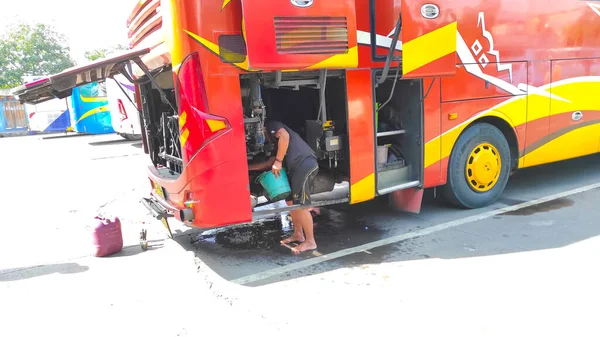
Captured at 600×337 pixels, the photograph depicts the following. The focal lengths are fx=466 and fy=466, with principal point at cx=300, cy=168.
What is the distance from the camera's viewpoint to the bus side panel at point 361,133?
16.3 ft

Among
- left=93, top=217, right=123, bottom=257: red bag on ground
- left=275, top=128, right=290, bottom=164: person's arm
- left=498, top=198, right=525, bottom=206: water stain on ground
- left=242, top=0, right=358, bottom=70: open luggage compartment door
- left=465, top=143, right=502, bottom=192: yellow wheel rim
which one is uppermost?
left=242, top=0, right=358, bottom=70: open luggage compartment door

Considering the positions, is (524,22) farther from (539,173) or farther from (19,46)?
(19,46)

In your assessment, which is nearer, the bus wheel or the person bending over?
the person bending over

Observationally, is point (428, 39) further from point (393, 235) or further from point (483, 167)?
point (393, 235)

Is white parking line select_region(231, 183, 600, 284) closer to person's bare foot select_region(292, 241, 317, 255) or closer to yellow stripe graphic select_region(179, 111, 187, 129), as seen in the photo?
person's bare foot select_region(292, 241, 317, 255)

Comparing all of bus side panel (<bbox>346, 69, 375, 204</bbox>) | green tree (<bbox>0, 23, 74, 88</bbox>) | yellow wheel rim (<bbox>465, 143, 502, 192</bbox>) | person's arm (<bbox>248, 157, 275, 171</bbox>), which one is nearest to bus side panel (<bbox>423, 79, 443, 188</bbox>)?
yellow wheel rim (<bbox>465, 143, 502, 192</bbox>)

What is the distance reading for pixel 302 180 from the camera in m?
4.82

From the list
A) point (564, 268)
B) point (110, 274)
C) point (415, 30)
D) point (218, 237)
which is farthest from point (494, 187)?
point (110, 274)

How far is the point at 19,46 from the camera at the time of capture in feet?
119

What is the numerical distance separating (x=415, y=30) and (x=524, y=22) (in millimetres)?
2264

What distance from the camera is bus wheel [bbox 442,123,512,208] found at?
5930 millimetres

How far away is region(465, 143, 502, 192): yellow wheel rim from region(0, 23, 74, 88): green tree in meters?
37.3

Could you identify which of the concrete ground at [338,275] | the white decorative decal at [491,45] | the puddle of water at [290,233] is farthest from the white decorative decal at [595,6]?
the puddle of water at [290,233]

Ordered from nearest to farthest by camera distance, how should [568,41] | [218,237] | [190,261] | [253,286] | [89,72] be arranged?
[253,286] → [89,72] → [190,261] → [218,237] → [568,41]
